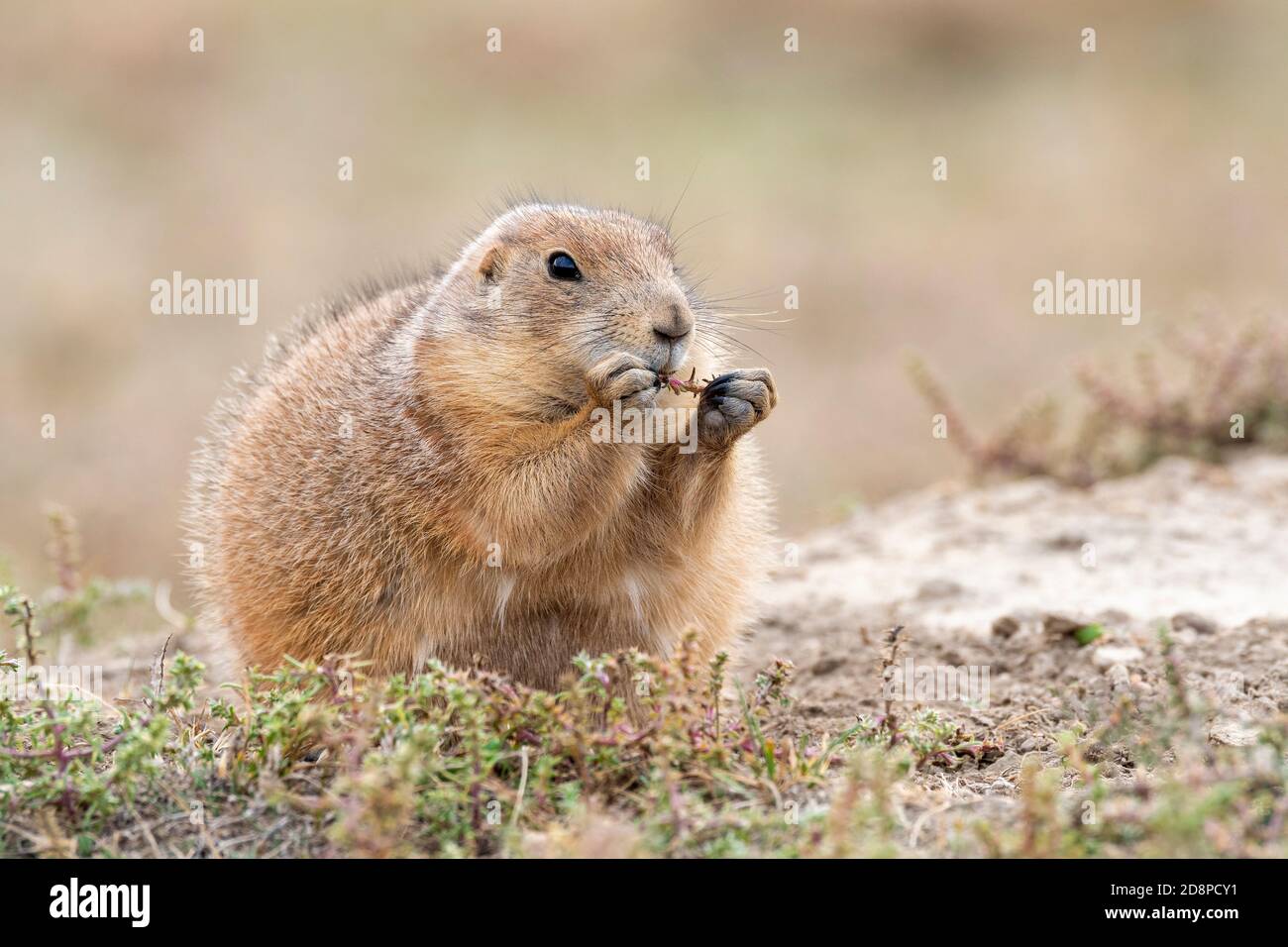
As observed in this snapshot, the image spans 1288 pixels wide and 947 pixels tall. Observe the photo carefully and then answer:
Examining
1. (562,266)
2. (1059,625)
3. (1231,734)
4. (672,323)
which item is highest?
(562,266)

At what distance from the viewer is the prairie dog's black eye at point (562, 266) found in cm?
515

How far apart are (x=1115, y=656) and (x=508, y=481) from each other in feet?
9.45

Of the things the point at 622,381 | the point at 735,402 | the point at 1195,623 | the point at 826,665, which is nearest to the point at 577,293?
the point at 622,381

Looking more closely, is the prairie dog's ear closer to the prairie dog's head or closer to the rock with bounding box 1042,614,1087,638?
the prairie dog's head

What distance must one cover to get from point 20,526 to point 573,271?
9.13m

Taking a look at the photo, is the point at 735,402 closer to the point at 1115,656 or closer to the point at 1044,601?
the point at 1115,656

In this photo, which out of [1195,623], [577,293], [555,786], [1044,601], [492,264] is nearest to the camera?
[555,786]

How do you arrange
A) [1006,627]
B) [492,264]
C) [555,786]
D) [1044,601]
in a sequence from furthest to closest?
1. [1044,601]
2. [1006,627]
3. [492,264]
4. [555,786]

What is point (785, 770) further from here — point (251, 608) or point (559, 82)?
point (559, 82)

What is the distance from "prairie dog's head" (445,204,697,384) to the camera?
16.1 feet

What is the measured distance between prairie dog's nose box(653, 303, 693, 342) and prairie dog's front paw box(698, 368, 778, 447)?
0.79 feet

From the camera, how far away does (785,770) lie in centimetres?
406

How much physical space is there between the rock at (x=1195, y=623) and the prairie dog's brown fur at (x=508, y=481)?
2229 mm

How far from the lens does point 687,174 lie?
18.9 meters
